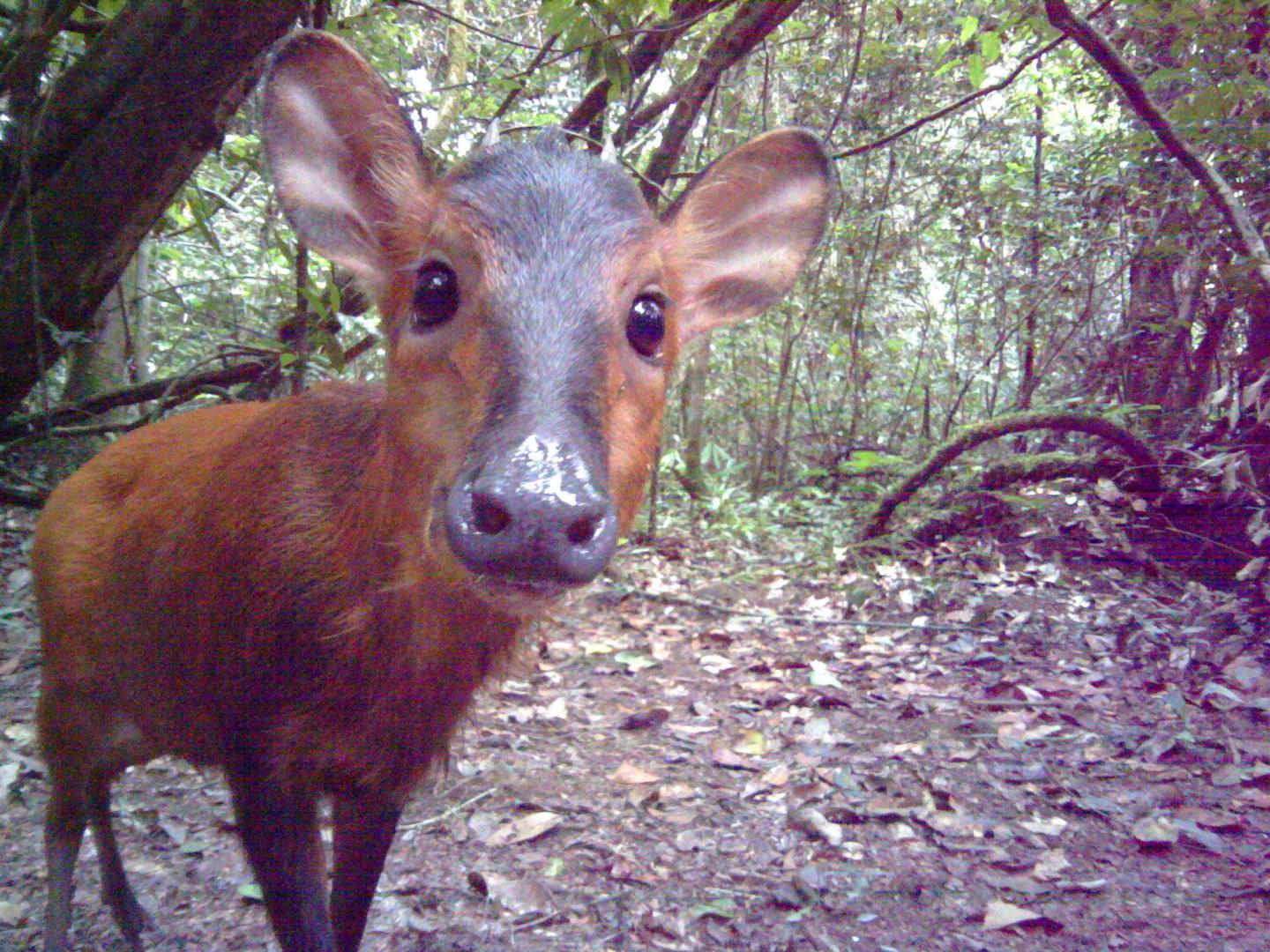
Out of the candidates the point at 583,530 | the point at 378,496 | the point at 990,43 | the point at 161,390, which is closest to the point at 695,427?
the point at 161,390

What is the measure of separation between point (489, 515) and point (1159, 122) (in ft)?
13.1

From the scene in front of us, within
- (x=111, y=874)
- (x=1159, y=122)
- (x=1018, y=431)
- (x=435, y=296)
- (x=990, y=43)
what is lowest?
(x=111, y=874)

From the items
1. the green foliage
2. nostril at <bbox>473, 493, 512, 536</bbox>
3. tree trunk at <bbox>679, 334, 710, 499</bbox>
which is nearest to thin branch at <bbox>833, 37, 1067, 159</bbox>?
the green foliage

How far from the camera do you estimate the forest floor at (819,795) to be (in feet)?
9.98

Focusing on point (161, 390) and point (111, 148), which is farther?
point (161, 390)

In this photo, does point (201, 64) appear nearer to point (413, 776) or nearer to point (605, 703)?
point (413, 776)

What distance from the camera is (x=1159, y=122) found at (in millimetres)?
4113

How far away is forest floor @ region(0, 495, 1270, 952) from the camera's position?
3.04 meters

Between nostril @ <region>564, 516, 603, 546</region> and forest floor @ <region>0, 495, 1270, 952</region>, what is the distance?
1.22m

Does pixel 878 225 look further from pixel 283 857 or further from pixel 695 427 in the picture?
pixel 283 857

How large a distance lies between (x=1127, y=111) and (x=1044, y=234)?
125 centimetres

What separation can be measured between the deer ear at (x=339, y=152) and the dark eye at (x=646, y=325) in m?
0.75

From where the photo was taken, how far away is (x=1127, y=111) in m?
7.99

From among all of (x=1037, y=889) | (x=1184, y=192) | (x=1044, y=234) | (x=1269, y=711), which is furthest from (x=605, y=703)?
(x=1044, y=234)
